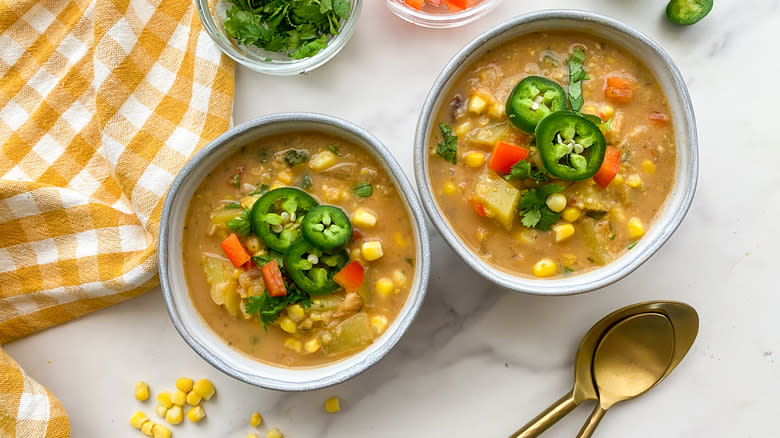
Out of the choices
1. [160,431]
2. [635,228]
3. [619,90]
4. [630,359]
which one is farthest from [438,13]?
[160,431]

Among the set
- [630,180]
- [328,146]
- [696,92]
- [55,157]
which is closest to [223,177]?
[328,146]

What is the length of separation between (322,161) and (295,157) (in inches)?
4.5

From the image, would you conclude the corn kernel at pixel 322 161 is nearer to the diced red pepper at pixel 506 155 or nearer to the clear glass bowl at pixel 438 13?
the diced red pepper at pixel 506 155

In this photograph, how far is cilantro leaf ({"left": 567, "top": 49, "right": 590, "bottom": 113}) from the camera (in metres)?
2.55

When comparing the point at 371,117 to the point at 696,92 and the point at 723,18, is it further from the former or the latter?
the point at 723,18

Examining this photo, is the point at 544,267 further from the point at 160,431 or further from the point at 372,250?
the point at 160,431

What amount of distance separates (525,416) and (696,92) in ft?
5.67

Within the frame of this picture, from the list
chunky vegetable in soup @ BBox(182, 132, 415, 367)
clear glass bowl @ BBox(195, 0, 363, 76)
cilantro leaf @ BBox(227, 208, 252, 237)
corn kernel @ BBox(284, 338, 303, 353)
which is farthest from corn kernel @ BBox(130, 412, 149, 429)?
clear glass bowl @ BBox(195, 0, 363, 76)

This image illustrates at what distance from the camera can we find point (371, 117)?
10.0ft

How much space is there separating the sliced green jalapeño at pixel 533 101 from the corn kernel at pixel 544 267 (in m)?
0.52

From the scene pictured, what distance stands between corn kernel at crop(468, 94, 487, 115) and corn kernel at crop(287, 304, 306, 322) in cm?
103

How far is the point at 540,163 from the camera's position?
252 cm

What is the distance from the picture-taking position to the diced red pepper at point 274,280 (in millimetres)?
2549

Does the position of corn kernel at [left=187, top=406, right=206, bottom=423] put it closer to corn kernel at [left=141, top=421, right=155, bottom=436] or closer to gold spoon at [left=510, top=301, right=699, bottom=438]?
corn kernel at [left=141, top=421, right=155, bottom=436]
